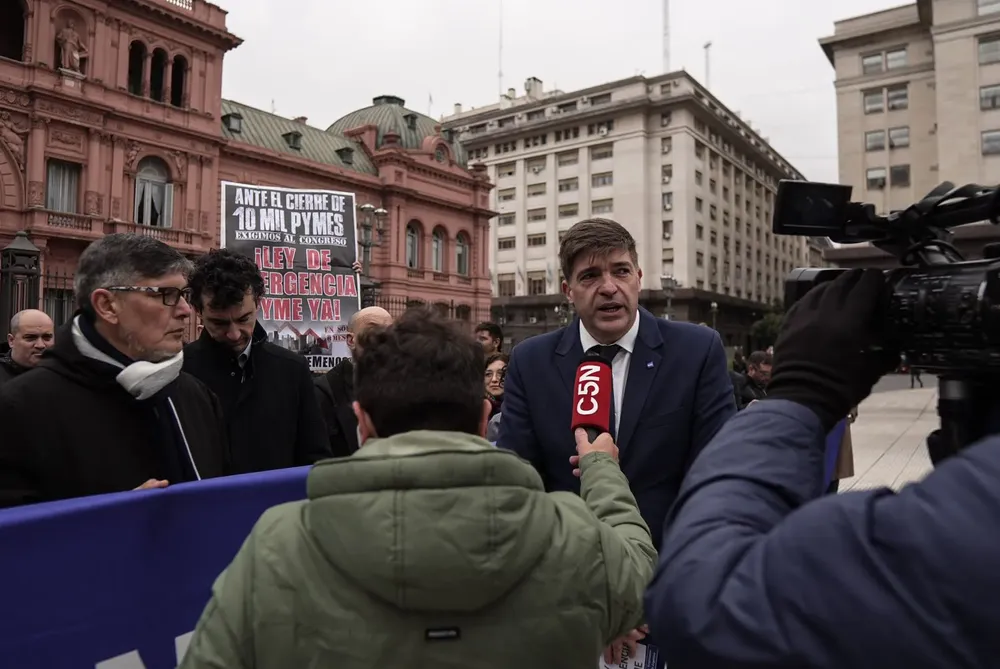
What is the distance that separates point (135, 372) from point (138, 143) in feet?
80.2

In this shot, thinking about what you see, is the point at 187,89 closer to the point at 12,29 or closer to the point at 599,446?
the point at 12,29

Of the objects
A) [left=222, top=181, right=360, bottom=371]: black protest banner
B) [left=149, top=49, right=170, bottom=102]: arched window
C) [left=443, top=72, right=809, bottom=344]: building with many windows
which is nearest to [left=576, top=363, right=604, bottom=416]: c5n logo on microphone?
[left=222, top=181, right=360, bottom=371]: black protest banner

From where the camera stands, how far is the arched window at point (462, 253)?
35875 millimetres

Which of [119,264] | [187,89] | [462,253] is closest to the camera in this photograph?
[119,264]

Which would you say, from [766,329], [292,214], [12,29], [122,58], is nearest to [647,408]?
[292,214]

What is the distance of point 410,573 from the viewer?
1135 millimetres

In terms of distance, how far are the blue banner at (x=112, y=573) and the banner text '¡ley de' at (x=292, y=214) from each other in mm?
5020

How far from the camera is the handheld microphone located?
76.0 inches

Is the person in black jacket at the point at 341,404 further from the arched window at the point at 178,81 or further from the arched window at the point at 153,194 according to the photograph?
the arched window at the point at 178,81

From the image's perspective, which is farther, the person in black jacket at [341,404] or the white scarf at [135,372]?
the person in black jacket at [341,404]

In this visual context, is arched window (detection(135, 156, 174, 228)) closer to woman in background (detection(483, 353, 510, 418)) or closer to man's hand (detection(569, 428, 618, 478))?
woman in background (detection(483, 353, 510, 418))

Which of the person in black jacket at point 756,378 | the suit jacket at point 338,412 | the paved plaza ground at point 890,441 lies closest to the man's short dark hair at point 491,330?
the suit jacket at point 338,412

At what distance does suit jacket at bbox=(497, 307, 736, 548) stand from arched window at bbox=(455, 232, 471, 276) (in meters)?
33.4

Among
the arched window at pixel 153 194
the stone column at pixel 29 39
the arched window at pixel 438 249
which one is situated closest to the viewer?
the stone column at pixel 29 39
